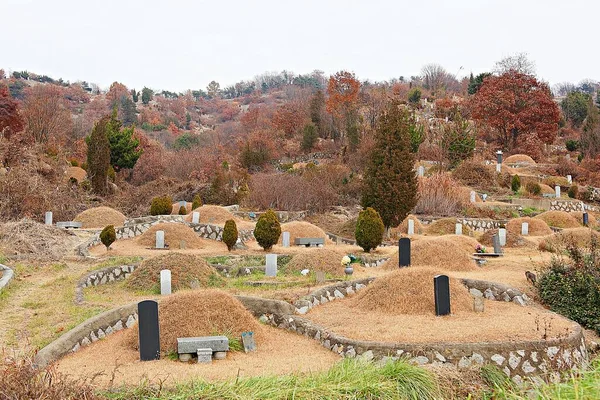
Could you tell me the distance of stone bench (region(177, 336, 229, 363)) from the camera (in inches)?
334

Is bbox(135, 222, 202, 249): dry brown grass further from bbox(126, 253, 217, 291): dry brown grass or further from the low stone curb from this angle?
bbox(126, 253, 217, 291): dry brown grass

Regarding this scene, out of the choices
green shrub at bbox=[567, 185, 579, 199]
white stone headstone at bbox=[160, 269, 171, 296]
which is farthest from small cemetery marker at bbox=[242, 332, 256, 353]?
green shrub at bbox=[567, 185, 579, 199]

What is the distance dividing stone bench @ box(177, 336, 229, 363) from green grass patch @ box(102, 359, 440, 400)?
5.60 feet

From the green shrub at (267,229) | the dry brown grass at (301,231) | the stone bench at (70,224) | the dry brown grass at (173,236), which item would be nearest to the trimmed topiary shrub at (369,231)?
the green shrub at (267,229)

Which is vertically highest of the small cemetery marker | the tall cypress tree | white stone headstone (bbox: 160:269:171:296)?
the tall cypress tree

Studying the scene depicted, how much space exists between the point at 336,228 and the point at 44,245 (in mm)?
11648

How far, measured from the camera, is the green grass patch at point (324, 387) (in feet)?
20.6

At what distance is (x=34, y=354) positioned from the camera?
8086 mm

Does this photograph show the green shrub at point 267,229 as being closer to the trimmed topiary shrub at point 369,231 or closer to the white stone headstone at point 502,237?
the trimmed topiary shrub at point 369,231

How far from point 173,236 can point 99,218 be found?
19.9ft

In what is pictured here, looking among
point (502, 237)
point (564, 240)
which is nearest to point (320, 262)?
point (564, 240)

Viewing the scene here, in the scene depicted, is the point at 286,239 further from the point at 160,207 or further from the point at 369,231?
the point at 160,207

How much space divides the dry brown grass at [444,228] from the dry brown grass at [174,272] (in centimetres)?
1238

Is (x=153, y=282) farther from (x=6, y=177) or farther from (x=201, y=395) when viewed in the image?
(x=6, y=177)
